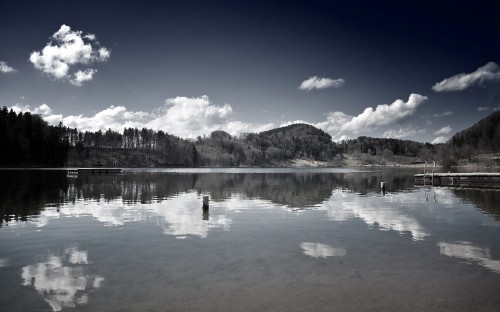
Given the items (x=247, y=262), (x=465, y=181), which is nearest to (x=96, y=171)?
(x=465, y=181)

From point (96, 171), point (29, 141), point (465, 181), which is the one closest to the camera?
point (465, 181)

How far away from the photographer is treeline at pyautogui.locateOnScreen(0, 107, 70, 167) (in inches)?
4953

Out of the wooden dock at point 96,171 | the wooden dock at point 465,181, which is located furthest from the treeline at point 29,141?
the wooden dock at point 465,181

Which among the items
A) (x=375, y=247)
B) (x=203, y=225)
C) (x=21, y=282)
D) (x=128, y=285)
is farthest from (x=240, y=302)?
(x=203, y=225)

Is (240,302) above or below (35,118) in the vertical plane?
below

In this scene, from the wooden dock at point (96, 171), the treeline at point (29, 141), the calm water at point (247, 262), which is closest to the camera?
the calm water at point (247, 262)

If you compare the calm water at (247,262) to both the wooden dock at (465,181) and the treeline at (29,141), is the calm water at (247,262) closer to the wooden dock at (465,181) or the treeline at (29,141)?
the wooden dock at (465,181)

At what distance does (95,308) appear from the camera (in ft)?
31.3

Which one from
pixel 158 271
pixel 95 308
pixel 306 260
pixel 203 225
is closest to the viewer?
pixel 95 308

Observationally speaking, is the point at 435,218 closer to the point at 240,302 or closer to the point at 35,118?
the point at 240,302

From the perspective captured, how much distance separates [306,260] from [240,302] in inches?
214

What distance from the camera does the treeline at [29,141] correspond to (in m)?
126

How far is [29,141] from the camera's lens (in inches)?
5251

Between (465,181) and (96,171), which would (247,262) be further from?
(96,171)
